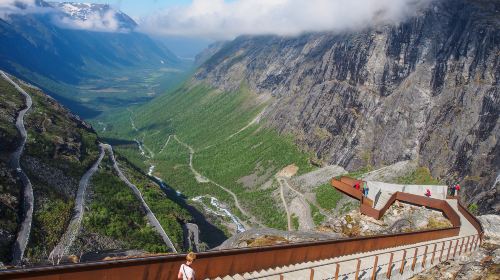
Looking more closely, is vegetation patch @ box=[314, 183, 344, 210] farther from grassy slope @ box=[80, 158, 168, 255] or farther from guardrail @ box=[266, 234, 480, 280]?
guardrail @ box=[266, 234, 480, 280]

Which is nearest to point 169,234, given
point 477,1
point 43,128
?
point 43,128

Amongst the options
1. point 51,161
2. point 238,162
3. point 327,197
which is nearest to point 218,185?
point 238,162

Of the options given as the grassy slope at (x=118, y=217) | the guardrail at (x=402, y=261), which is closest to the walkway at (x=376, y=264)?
the guardrail at (x=402, y=261)

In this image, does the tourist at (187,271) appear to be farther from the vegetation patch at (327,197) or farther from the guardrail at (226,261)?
the vegetation patch at (327,197)

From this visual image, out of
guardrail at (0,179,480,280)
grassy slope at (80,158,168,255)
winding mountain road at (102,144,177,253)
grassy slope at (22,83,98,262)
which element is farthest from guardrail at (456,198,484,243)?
winding mountain road at (102,144,177,253)

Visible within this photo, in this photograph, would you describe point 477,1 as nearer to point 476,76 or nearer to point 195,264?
point 476,76

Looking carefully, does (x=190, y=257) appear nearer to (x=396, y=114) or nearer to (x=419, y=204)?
(x=419, y=204)
